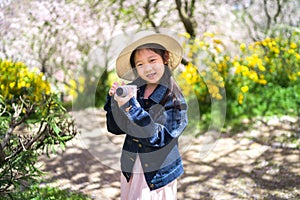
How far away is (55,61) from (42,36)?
18.2 inches

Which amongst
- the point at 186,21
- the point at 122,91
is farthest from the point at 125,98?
the point at 186,21

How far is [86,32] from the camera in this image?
6727 millimetres

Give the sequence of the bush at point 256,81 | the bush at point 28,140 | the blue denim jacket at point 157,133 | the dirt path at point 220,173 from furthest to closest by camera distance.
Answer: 1. the bush at point 256,81
2. the dirt path at point 220,173
3. the bush at point 28,140
4. the blue denim jacket at point 157,133

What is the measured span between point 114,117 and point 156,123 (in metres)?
0.20

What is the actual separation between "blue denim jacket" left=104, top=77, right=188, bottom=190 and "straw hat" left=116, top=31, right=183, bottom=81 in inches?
4.1

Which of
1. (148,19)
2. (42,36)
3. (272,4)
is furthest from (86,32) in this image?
(272,4)

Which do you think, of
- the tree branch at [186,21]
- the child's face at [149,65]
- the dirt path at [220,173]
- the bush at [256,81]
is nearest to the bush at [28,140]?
the dirt path at [220,173]

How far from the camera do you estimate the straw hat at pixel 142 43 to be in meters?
1.75

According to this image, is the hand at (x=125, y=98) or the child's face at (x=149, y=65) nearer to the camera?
the hand at (x=125, y=98)

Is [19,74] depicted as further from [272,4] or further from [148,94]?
[272,4]

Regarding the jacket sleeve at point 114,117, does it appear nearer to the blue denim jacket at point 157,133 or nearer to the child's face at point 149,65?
the blue denim jacket at point 157,133

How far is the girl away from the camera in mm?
1737

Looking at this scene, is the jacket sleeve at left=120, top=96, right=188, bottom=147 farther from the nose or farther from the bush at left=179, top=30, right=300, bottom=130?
the bush at left=179, top=30, right=300, bottom=130

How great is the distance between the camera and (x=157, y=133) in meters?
1.66
